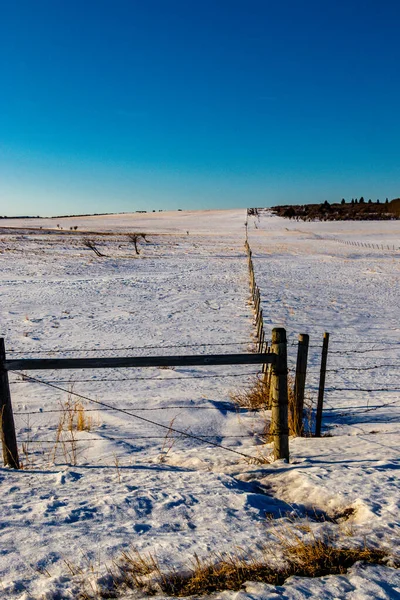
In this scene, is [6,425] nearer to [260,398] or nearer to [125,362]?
[125,362]

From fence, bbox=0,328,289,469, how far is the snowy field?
33cm

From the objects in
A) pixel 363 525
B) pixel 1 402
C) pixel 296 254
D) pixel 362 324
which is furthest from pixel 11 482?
pixel 296 254

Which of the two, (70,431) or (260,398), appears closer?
(70,431)

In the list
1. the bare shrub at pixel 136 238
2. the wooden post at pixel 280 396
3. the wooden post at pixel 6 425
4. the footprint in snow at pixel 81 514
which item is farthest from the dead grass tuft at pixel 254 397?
the bare shrub at pixel 136 238

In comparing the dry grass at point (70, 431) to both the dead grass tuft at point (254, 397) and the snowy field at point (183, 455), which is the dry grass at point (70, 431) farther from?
the dead grass tuft at point (254, 397)

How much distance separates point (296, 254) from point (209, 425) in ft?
94.9

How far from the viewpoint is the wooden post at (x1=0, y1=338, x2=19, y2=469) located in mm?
4566

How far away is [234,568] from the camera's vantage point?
2844mm

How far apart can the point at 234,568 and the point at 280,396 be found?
7.09ft

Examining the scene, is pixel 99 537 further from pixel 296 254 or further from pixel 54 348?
pixel 296 254

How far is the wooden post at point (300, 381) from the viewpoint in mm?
5672

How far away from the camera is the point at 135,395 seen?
7789 mm

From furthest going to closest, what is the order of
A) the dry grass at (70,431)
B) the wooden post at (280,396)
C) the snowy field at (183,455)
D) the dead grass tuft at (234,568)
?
1. the dry grass at (70,431)
2. the wooden post at (280,396)
3. the snowy field at (183,455)
4. the dead grass tuft at (234,568)

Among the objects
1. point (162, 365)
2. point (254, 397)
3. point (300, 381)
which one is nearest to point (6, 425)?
point (162, 365)
